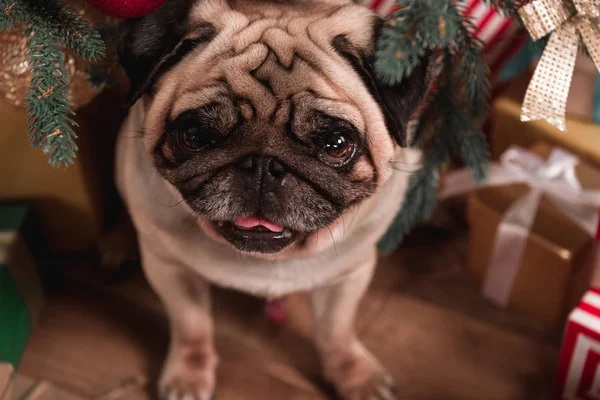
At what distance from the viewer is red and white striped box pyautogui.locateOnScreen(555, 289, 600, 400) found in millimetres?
1462

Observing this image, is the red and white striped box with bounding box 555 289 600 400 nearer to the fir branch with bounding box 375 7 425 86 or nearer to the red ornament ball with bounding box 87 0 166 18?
the fir branch with bounding box 375 7 425 86

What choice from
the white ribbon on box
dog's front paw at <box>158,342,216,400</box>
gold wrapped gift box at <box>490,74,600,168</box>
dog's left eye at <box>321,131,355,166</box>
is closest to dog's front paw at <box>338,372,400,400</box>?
dog's front paw at <box>158,342,216,400</box>

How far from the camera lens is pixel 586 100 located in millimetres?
1915

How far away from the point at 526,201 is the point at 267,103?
37.9 inches

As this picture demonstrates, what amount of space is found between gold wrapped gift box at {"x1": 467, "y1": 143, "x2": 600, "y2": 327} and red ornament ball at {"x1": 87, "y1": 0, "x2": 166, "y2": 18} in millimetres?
1095

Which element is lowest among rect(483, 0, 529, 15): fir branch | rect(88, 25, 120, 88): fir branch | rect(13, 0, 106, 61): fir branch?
rect(88, 25, 120, 88): fir branch

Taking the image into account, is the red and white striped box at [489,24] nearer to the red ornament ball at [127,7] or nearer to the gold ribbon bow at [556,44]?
the gold ribbon bow at [556,44]

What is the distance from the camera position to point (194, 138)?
1.12 metres

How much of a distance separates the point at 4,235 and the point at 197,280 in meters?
0.52

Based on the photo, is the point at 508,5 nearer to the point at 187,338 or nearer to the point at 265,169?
the point at 265,169

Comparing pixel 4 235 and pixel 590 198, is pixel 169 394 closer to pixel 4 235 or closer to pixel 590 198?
pixel 4 235

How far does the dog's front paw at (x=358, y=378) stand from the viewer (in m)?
1.63

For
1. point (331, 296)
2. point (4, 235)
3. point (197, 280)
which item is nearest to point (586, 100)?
point (331, 296)

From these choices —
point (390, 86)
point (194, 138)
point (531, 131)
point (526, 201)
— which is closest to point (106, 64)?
point (194, 138)
